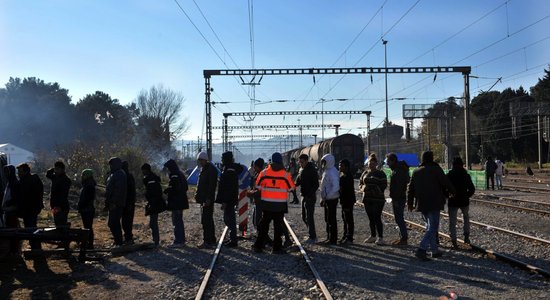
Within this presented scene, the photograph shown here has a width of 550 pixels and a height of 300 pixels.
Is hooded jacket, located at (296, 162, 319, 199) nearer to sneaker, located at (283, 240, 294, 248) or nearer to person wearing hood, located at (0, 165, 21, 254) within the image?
sneaker, located at (283, 240, 294, 248)

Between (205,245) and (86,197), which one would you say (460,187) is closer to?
(205,245)

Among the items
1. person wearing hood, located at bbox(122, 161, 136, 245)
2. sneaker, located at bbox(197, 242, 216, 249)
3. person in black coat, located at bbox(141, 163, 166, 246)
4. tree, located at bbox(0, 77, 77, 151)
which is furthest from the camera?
tree, located at bbox(0, 77, 77, 151)

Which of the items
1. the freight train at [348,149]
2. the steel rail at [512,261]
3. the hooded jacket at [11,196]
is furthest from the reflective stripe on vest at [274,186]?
the freight train at [348,149]

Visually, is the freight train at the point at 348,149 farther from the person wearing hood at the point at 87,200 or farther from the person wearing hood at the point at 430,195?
the person wearing hood at the point at 430,195

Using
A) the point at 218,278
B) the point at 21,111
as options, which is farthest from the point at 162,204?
the point at 21,111

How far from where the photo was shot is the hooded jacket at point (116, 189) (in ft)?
36.6

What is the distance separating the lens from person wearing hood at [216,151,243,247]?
37.4ft

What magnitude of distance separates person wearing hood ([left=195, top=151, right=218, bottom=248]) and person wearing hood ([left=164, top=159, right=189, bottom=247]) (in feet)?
1.24

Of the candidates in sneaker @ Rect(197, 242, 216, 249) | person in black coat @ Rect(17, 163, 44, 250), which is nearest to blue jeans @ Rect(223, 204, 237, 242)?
sneaker @ Rect(197, 242, 216, 249)

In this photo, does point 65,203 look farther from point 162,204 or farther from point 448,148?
point 448,148

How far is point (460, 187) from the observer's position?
412 inches

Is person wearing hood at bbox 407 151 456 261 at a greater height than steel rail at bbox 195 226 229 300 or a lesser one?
greater

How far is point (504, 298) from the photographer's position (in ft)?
22.2

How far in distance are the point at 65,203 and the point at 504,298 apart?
8.08m
